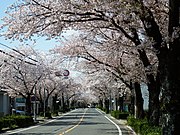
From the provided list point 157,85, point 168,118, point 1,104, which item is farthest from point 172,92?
point 1,104

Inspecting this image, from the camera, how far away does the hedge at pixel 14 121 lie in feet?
101

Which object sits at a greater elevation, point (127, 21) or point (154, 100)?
point (127, 21)

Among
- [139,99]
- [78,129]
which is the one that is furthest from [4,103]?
[139,99]

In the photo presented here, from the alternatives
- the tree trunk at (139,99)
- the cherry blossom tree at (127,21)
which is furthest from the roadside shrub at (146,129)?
the tree trunk at (139,99)

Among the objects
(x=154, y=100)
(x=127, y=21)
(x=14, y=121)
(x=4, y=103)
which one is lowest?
(x=14, y=121)

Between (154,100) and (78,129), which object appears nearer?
(154,100)

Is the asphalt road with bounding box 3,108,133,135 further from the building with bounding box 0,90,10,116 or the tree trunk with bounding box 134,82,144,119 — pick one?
the building with bounding box 0,90,10,116

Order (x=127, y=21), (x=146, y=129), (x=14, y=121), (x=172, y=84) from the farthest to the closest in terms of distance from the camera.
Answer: (x=14, y=121)
(x=146, y=129)
(x=127, y=21)
(x=172, y=84)

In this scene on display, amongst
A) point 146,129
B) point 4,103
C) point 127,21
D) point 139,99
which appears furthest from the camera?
point 4,103

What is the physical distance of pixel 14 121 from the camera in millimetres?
33781

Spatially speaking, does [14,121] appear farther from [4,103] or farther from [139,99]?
[4,103]

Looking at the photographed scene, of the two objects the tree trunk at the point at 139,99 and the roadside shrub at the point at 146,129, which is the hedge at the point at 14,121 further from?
the roadside shrub at the point at 146,129

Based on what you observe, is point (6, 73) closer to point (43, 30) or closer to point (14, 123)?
point (14, 123)

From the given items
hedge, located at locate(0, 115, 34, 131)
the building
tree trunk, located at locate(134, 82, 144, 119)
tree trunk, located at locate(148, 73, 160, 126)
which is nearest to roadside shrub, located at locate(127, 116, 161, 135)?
tree trunk, located at locate(148, 73, 160, 126)
